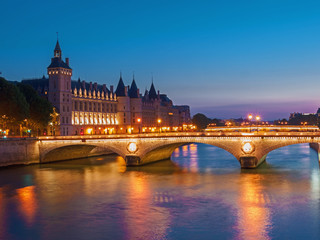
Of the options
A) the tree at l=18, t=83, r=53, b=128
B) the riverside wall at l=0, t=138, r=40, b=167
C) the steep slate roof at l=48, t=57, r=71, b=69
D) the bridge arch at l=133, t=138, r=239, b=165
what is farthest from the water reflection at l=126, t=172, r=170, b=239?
the steep slate roof at l=48, t=57, r=71, b=69

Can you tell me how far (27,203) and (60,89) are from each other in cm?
7499

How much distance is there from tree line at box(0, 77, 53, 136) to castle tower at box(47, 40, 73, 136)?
22.6 metres

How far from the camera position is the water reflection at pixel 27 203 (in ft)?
124

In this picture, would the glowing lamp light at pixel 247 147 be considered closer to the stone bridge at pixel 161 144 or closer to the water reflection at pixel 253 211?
the stone bridge at pixel 161 144

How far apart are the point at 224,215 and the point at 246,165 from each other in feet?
84.1

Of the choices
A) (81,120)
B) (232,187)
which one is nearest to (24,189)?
(232,187)

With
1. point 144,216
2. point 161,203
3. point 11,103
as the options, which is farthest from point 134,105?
point 144,216

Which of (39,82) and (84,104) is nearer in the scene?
(39,82)

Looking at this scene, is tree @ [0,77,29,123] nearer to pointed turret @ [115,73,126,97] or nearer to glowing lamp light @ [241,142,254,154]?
→ glowing lamp light @ [241,142,254,154]

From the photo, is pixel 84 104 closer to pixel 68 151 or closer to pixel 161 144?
pixel 68 151

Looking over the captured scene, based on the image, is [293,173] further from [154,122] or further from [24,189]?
[154,122]

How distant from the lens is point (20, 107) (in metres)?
77.2

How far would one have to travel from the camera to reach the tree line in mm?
74938

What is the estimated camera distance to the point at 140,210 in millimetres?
39344
